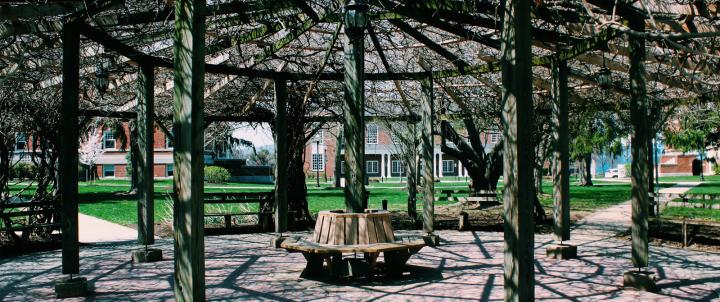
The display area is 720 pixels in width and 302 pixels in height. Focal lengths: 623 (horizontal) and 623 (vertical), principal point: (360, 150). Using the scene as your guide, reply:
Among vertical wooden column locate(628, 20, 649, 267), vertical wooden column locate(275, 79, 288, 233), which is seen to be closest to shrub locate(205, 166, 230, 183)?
vertical wooden column locate(275, 79, 288, 233)

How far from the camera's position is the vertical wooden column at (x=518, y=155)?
4707mm

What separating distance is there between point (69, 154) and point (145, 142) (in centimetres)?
253

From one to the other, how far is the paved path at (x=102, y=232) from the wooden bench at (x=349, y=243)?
6.21m

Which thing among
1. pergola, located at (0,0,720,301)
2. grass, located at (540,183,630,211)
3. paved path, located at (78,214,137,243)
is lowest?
grass, located at (540,183,630,211)

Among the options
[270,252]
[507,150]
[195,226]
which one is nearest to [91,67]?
[270,252]

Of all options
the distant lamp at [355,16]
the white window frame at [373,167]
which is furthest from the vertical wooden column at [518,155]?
the white window frame at [373,167]

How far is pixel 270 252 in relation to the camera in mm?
10180

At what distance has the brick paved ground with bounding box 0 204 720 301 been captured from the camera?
6.72m

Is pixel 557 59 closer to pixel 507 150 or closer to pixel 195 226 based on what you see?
pixel 507 150

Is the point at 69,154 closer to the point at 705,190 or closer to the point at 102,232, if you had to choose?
the point at 102,232

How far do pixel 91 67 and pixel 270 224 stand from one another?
4.99m

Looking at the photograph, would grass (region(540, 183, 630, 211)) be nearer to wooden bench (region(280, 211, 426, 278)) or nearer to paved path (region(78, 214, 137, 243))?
paved path (region(78, 214, 137, 243))

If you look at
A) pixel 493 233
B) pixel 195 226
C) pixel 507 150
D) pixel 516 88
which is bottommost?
pixel 493 233

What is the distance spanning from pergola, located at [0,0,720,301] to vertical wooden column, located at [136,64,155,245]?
0.02 meters
